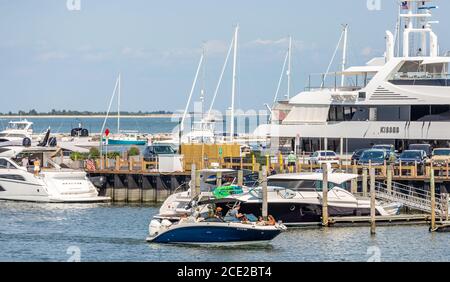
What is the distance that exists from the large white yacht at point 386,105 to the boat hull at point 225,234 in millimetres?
25520

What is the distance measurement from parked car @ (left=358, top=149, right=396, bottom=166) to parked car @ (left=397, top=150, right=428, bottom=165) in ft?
1.75

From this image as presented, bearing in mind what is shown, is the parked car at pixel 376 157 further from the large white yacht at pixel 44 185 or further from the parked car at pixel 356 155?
the large white yacht at pixel 44 185

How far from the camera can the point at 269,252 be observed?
147 ft

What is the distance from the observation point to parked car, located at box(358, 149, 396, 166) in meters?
62.7

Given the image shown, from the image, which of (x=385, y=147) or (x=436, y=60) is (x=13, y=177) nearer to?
(x=385, y=147)

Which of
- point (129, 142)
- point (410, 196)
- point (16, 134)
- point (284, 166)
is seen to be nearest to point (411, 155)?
point (284, 166)

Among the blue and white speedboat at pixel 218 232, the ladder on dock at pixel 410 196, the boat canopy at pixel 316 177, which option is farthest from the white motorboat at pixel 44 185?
the blue and white speedboat at pixel 218 232

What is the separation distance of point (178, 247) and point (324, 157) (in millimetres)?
22038

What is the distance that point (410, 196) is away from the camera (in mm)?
54875

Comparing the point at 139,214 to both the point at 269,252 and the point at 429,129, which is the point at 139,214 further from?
the point at 429,129

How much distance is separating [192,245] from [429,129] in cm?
2782

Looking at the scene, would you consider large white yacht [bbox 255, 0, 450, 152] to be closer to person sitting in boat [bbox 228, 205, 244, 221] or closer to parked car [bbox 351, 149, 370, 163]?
parked car [bbox 351, 149, 370, 163]

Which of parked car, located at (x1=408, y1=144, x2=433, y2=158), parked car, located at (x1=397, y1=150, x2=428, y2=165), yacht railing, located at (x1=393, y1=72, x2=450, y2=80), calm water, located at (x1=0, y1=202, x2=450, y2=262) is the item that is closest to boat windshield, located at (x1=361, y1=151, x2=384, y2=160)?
parked car, located at (x1=397, y1=150, x2=428, y2=165)

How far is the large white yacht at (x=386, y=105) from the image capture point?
232 feet
